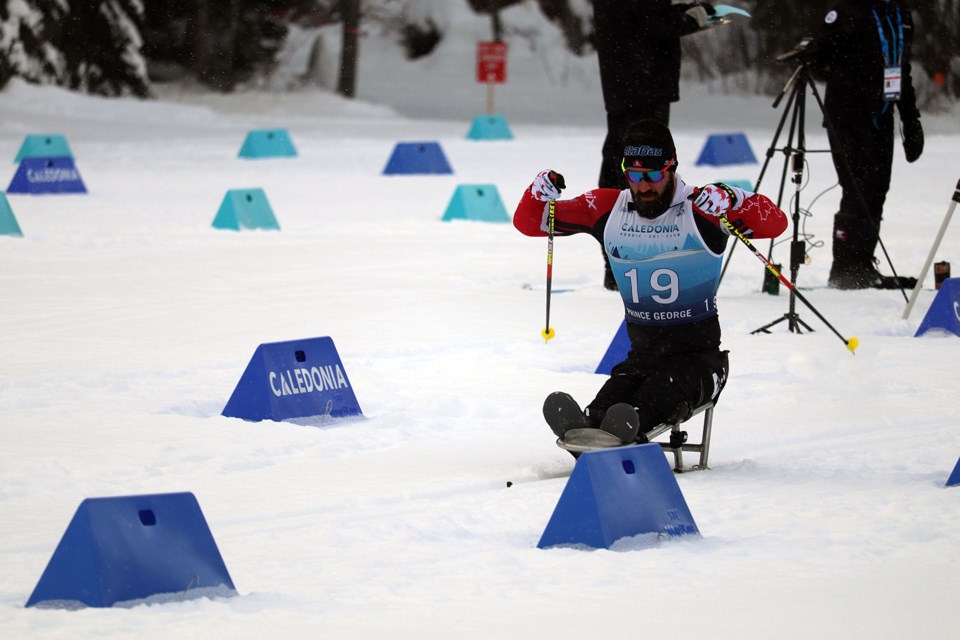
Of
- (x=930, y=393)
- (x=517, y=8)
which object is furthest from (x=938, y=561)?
(x=517, y=8)

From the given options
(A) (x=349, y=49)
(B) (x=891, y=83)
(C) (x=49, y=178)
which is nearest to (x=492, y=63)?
(A) (x=349, y=49)

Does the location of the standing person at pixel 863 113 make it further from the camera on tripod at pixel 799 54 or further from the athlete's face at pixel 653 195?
the athlete's face at pixel 653 195

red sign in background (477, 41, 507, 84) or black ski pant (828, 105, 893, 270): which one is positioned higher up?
black ski pant (828, 105, 893, 270)

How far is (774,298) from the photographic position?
403 inches

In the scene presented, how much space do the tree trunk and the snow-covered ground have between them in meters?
16.6

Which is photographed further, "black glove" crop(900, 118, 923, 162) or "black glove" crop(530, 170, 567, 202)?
"black glove" crop(900, 118, 923, 162)

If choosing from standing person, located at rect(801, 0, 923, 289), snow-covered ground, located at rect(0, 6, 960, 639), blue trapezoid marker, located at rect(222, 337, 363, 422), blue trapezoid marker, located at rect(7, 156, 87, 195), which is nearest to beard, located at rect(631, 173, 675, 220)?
snow-covered ground, located at rect(0, 6, 960, 639)

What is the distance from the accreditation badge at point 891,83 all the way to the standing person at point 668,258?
4.08 meters

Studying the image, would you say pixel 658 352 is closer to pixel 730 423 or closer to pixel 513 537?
pixel 730 423

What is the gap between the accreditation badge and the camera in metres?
9.89

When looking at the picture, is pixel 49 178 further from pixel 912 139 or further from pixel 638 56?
pixel 912 139

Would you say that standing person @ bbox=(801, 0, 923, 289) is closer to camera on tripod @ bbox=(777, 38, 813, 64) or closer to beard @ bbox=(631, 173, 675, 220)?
camera on tripod @ bbox=(777, 38, 813, 64)

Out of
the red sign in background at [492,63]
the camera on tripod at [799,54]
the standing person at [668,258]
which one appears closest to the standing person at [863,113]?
the camera on tripod at [799,54]

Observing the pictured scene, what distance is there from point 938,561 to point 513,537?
4.07 feet
